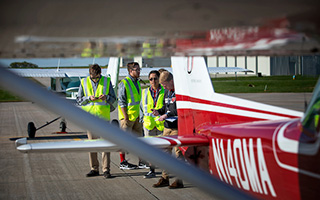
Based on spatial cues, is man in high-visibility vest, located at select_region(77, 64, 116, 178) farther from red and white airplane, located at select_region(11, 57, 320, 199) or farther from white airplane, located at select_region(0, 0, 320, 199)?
white airplane, located at select_region(0, 0, 320, 199)

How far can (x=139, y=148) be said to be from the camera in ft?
6.01

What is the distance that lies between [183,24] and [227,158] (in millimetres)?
1892

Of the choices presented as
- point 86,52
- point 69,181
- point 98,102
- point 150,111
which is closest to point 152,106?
point 150,111

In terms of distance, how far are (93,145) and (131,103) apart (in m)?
3.50

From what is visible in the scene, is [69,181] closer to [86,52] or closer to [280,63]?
[280,63]

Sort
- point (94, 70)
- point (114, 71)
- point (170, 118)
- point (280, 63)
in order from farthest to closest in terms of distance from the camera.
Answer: point (114, 71) → point (94, 70) → point (170, 118) → point (280, 63)

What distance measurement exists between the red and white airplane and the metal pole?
81 centimetres

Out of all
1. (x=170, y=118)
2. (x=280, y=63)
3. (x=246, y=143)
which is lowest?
(x=170, y=118)

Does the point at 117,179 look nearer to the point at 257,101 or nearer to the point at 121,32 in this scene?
the point at 257,101

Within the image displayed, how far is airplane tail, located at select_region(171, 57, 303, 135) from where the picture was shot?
313 cm

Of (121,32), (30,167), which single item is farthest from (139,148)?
(30,167)

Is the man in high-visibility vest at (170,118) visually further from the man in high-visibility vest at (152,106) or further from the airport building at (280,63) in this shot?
the airport building at (280,63)

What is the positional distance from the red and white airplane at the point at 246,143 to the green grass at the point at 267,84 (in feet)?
0.27

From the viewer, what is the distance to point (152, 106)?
6.67m
